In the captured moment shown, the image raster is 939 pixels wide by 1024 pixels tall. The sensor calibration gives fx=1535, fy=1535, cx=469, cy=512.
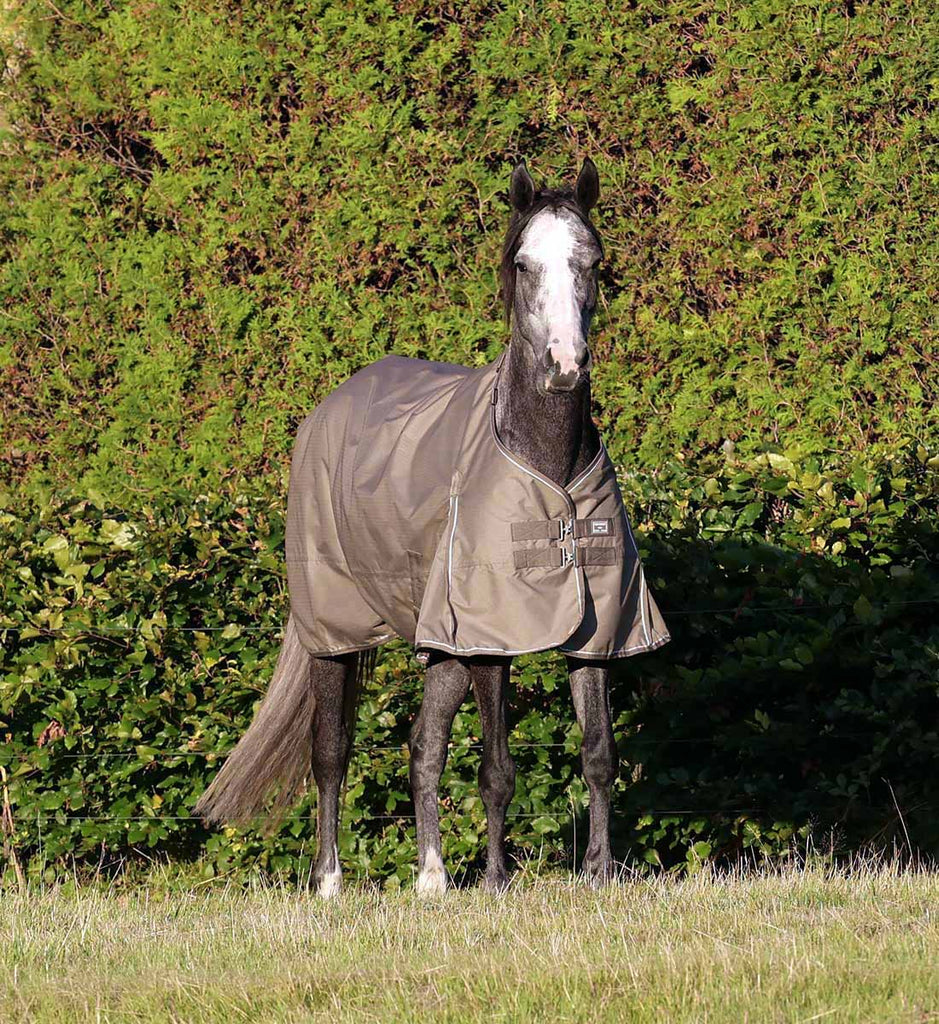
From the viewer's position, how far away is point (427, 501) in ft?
16.7

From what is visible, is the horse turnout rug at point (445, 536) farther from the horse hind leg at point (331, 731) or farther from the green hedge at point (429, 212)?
the green hedge at point (429, 212)

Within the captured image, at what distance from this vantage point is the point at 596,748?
501 centimetres

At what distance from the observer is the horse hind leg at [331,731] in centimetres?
578

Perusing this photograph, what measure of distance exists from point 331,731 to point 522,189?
86.9 inches

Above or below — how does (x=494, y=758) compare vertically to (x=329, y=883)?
above

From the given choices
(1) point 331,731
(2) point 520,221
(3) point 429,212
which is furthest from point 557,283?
(3) point 429,212

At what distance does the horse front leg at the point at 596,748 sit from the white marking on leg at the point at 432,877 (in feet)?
1.61

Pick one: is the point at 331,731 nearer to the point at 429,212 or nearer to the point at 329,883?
the point at 329,883

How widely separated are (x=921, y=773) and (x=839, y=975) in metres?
2.57

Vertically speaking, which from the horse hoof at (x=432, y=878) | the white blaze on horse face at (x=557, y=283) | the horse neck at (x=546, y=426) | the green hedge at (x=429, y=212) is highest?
the green hedge at (x=429, y=212)

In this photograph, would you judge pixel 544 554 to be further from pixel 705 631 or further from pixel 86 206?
pixel 86 206

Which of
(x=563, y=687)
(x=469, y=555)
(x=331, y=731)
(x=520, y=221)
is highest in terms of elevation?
(x=520, y=221)

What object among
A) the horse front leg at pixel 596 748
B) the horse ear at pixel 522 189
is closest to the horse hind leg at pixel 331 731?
the horse front leg at pixel 596 748

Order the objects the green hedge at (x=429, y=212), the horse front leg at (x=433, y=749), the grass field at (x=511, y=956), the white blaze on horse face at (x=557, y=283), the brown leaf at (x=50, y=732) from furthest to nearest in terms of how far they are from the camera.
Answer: the green hedge at (x=429, y=212) → the brown leaf at (x=50, y=732) → the horse front leg at (x=433, y=749) → the white blaze on horse face at (x=557, y=283) → the grass field at (x=511, y=956)
